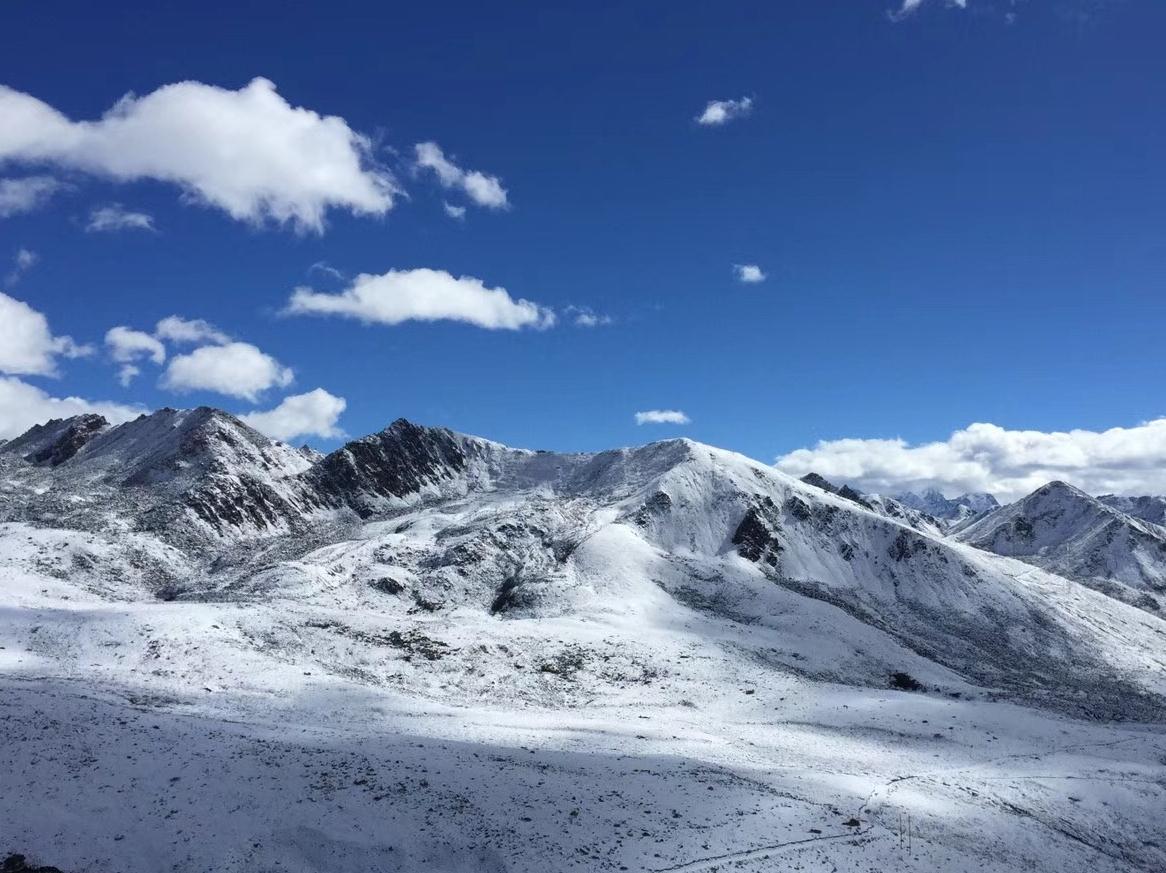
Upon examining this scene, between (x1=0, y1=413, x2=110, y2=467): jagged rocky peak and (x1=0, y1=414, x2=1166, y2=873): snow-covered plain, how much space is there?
1011 inches

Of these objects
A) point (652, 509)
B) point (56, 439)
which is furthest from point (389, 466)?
point (56, 439)

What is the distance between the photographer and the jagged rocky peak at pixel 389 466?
133625 millimetres

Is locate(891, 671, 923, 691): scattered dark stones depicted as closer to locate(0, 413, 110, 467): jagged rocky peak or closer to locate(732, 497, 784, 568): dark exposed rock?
locate(732, 497, 784, 568): dark exposed rock

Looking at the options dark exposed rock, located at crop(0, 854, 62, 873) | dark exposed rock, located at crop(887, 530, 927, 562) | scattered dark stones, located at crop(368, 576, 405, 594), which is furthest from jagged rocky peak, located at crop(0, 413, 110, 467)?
dark exposed rock, located at crop(887, 530, 927, 562)

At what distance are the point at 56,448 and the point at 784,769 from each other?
566 ft

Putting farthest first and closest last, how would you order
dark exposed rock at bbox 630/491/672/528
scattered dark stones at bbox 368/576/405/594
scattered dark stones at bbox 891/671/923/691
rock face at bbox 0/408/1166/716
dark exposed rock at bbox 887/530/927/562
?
dark exposed rock at bbox 887/530/927/562
dark exposed rock at bbox 630/491/672/528
scattered dark stones at bbox 368/576/405/594
rock face at bbox 0/408/1166/716
scattered dark stones at bbox 891/671/923/691

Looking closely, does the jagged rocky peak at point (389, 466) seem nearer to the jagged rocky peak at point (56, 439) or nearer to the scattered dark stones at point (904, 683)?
the jagged rocky peak at point (56, 439)

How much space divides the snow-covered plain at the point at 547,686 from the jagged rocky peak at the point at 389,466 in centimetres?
364

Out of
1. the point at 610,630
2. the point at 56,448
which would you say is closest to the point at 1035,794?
the point at 610,630

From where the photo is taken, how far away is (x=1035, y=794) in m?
37.9

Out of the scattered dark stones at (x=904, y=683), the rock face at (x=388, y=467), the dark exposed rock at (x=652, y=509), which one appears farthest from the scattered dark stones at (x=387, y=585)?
the scattered dark stones at (x=904, y=683)

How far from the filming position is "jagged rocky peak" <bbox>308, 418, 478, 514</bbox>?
438 feet

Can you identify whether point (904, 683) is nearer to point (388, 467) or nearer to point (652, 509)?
point (652, 509)

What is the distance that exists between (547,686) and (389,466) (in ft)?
316
